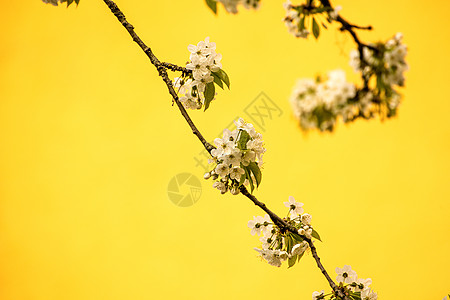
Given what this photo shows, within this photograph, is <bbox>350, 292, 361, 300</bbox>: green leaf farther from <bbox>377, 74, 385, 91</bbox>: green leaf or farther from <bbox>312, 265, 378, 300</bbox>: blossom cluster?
<bbox>377, 74, 385, 91</bbox>: green leaf

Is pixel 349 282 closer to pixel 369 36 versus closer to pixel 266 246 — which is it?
pixel 266 246

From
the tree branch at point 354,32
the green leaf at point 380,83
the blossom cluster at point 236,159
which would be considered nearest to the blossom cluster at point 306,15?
the tree branch at point 354,32

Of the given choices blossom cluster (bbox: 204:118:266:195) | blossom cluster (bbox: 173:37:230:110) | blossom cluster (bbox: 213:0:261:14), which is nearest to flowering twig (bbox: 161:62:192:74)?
blossom cluster (bbox: 173:37:230:110)

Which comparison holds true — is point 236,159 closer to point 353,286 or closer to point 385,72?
point 385,72

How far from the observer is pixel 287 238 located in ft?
3.03

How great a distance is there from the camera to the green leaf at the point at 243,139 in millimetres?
834

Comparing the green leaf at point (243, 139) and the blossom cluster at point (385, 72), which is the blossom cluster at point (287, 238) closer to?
the green leaf at point (243, 139)

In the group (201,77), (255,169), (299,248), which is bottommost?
(299,248)

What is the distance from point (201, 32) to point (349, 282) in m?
2.58

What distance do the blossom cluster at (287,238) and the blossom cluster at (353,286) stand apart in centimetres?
11

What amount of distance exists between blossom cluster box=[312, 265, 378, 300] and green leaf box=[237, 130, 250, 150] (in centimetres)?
37

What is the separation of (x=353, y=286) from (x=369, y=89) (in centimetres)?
54

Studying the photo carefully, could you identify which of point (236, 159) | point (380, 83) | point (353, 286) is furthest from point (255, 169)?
point (353, 286)

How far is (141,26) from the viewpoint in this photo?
3.29 m
